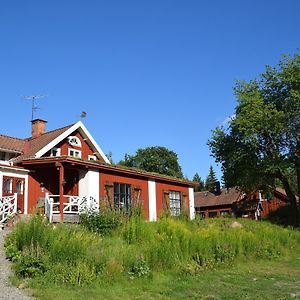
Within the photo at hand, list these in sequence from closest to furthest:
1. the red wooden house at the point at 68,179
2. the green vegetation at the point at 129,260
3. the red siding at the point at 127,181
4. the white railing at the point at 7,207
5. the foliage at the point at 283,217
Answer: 1. the green vegetation at the point at 129,260
2. the white railing at the point at 7,207
3. the red wooden house at the point at 68,179
4. the red siding at the point at 127,181
5. the foliage at the point at 283,217

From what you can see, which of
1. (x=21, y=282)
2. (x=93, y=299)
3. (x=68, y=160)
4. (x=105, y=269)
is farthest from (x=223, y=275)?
(x=68, y=160)

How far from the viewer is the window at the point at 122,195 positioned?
82.6ft

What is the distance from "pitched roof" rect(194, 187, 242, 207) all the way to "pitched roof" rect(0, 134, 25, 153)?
29.6 m

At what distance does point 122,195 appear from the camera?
25.8m

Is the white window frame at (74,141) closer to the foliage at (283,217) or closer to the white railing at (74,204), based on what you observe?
the white railing at (74,204)

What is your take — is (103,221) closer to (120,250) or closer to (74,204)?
(74,204)

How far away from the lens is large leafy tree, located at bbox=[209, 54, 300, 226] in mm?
33750

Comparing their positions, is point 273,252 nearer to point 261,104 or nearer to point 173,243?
point 173,243

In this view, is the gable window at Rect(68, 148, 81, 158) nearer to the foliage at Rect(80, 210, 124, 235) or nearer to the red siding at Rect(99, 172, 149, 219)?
the red siding at Rect(99, 172, 149, 219)

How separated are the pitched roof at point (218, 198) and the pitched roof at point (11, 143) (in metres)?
29.6

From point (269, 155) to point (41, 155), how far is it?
19357 mm

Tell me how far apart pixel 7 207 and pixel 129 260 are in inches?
391

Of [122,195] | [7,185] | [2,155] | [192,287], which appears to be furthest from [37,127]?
[192,287]

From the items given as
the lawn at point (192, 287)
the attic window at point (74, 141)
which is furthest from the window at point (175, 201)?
the lawn at point (192, 287)
